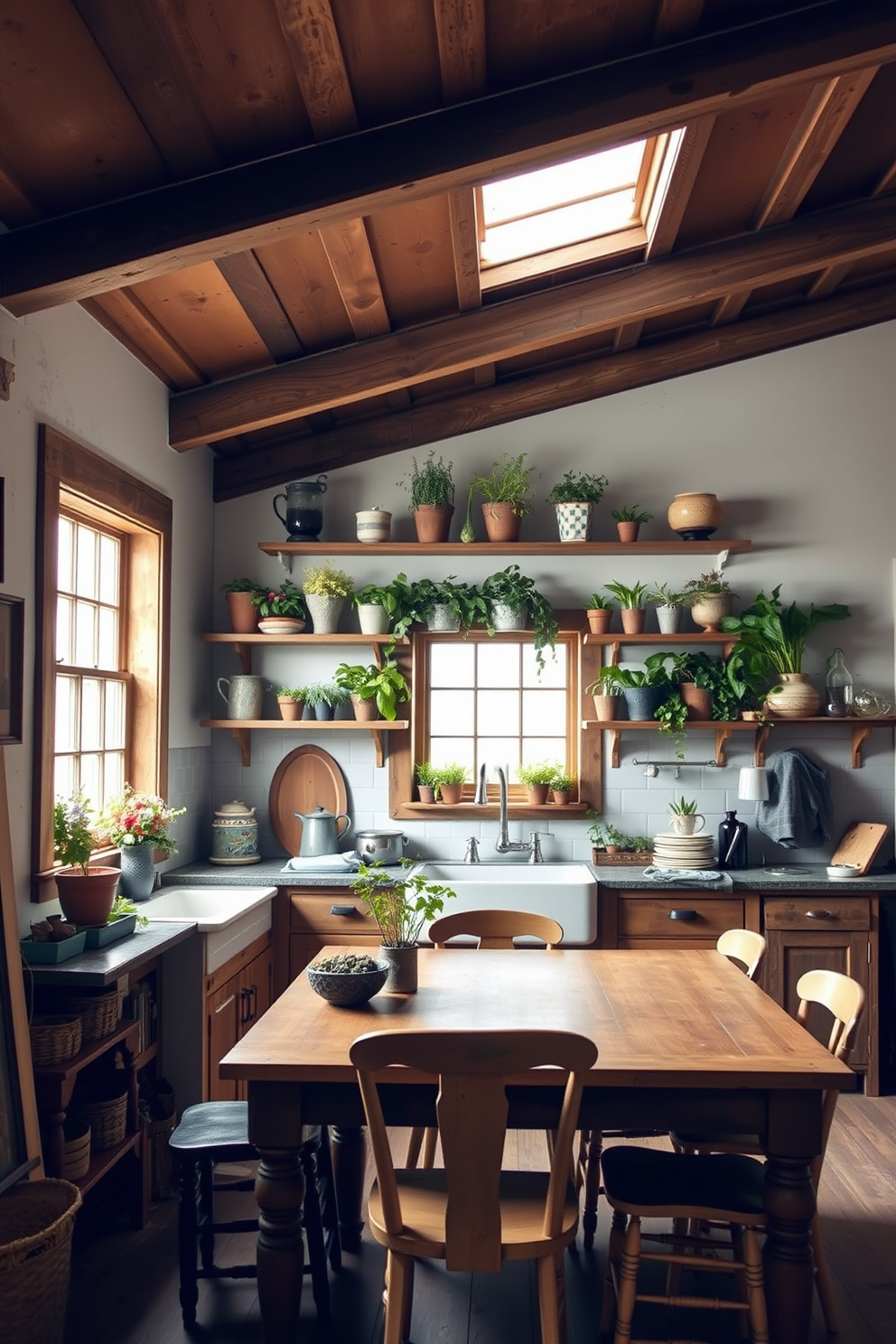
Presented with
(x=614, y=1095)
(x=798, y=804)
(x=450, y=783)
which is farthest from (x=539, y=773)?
(x=614, y=1095)

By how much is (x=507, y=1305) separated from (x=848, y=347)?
4475 mm

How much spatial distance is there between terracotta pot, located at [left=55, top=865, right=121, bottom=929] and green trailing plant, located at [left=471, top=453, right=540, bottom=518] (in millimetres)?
2691

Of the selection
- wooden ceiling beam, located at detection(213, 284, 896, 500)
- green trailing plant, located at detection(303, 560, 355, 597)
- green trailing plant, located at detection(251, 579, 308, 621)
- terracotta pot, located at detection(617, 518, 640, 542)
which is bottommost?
green trailing plant, located at detection(251, 579, 308, 621)

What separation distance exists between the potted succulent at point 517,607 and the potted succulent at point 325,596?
67 cm

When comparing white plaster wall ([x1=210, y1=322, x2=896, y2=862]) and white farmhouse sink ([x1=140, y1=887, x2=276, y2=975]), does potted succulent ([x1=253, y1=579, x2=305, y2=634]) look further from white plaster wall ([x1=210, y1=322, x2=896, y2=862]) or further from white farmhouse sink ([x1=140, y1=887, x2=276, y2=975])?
white farmhouse sink ([x1=140, y1=887, x2=276, y2=975])

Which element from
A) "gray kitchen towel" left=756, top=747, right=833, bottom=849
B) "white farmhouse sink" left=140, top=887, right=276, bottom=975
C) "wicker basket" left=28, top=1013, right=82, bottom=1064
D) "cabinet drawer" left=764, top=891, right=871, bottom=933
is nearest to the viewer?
"wicker basket" left=28, top=1013, right=82, bottom=1064

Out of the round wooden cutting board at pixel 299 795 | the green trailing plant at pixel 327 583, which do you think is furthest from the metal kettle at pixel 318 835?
the green trailing plant at pixel 327 583

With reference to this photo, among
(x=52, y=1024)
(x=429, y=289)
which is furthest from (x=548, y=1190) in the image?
(x=429, y=289)

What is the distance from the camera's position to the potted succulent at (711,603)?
5258mm

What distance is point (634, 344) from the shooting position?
5.37 meters

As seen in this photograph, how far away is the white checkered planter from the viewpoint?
5.27 metres

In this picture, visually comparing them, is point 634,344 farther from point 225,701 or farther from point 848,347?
point 225,701

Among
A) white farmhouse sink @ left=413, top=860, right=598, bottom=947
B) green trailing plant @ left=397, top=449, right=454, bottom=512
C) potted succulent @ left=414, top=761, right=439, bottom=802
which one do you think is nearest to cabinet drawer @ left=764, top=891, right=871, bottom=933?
white farmhouse sink @ left=413, top=860, right=598, bottom=947

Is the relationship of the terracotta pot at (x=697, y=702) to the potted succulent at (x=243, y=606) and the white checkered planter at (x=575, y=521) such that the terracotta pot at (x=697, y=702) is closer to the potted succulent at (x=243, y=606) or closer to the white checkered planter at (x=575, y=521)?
the white checkered planter at (x=575, y=521)
